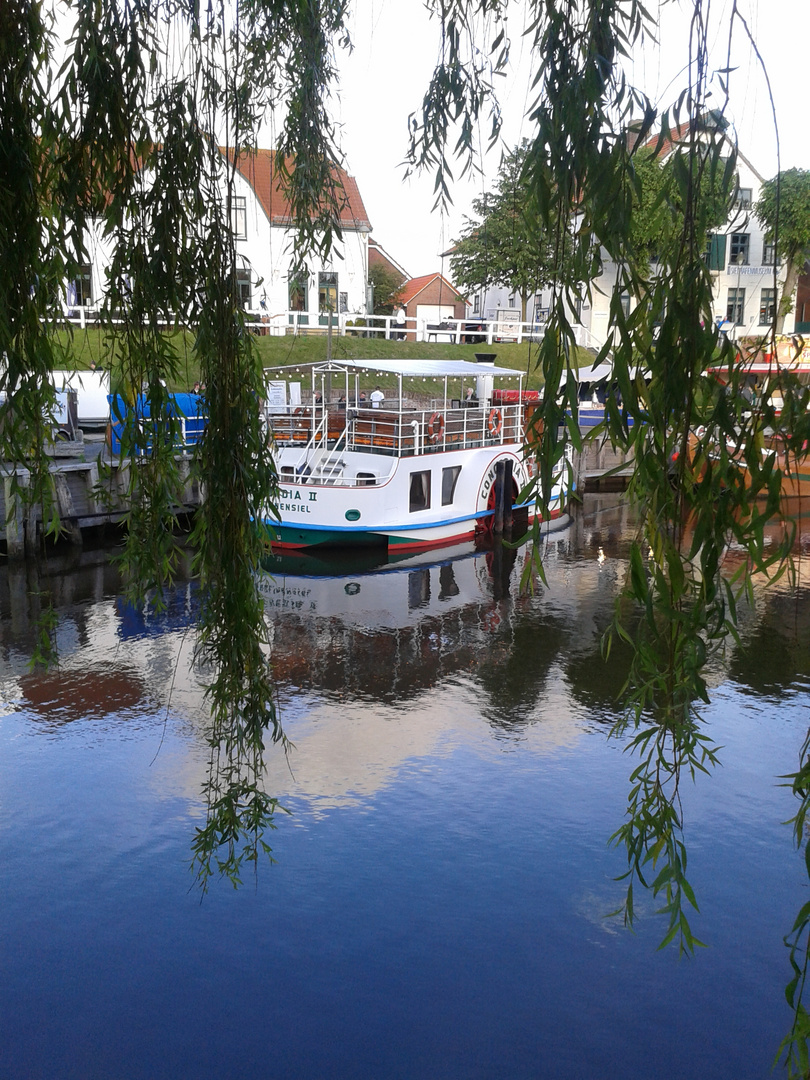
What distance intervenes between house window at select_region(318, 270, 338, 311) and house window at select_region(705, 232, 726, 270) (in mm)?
2896

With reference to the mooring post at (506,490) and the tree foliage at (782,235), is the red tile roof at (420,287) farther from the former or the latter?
the mooring post at (506,490)

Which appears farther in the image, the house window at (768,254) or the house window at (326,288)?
the house window at (326,288)

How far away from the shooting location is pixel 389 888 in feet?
28.8

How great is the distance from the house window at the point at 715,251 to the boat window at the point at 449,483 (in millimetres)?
19194

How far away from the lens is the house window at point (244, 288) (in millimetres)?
4613

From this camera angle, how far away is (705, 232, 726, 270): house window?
266cm

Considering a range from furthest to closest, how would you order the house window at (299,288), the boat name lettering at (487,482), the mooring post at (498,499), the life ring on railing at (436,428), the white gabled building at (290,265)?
the mooring post at (498,499) < the boat name lettering at (487,482) < the life ring on railing at (436,428) < the house window at (299,288) < the white gabled building at (290,265)

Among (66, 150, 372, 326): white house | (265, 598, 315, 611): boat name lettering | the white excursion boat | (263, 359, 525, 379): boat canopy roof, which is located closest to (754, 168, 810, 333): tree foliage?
(66, 150, 372, 326): white house

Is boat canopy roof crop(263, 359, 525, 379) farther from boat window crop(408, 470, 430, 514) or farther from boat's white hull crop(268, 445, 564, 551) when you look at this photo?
boat window crop(408, 470, 430, 514)

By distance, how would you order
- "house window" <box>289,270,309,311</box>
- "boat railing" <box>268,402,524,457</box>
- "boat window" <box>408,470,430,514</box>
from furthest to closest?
"boat window" <box>408,470,430,514</box>
"boat railing" <box>268,402,524,457</box>
"house window" <box>289,270,309,311</box>

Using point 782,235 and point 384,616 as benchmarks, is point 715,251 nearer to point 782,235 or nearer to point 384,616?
point 782,235

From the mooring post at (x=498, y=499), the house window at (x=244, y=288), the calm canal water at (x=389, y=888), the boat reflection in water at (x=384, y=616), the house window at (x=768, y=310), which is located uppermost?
the house window at (x=244, y=288)

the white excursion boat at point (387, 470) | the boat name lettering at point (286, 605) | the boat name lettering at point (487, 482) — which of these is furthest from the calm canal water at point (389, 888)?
the boat name lettering at point (487, 482)

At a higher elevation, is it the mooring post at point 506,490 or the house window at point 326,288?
the house window at point 326,288
